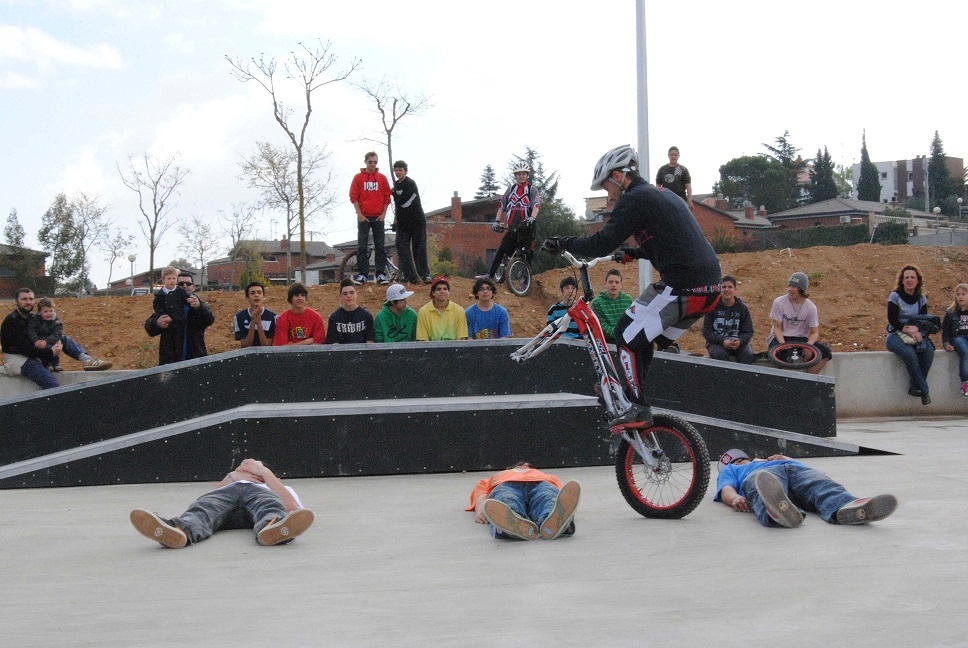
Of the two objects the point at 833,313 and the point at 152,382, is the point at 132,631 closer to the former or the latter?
the point at 152,382

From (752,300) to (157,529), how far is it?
1412 cm

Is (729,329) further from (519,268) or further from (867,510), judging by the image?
(867,510)

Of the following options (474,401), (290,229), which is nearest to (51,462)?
(474,401)

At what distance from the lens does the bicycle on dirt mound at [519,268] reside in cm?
1456

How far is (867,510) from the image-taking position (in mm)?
5219

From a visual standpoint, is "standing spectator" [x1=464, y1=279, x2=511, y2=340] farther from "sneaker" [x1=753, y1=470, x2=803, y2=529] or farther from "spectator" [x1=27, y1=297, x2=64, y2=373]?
"sneaker" [x1=753, y1=470, x2=803, y2=529]

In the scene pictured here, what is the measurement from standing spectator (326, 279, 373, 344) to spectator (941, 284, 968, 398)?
7057mm

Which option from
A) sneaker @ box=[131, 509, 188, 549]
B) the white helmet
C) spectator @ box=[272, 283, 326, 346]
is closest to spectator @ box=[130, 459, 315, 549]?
sneaker @ box=[131, 509, 188, 549]

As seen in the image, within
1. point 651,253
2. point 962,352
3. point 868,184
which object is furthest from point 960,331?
point 868,184

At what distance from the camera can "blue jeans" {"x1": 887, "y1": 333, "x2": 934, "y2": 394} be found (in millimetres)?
11594

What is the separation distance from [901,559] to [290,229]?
3401 cm

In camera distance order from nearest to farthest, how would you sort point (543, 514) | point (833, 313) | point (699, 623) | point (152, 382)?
point (699, 623)
point (543, 514)
point (152, 382)
point (833, 313)

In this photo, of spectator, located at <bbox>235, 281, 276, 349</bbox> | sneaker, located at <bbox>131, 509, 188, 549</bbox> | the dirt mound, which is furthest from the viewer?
the dirt mound

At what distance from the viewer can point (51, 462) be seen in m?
7.72
